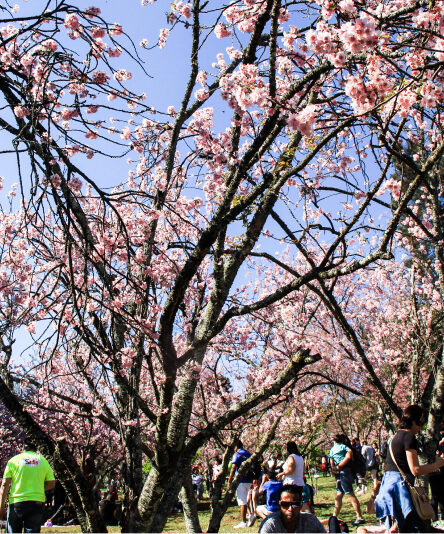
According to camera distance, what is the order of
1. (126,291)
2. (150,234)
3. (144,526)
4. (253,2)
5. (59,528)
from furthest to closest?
(59,528) → (126,291) → (150,234) → (253,2) → (144,526)

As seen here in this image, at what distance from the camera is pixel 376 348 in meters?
11.8

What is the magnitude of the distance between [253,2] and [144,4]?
1.40 metres

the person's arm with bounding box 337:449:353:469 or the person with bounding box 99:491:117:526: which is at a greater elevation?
the person's arm with bounding box 337:449:353:469

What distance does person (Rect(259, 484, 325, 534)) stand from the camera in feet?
12.2

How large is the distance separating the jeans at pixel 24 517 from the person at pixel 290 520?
9.63 feet

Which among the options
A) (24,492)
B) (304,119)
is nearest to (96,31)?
(304,119)

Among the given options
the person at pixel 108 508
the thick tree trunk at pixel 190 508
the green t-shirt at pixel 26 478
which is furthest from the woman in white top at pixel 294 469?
the person at pixel 108 508

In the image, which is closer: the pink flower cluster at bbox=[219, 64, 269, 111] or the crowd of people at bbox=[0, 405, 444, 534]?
the pink flower cluster at bbox=[219, 64, 269, 111]

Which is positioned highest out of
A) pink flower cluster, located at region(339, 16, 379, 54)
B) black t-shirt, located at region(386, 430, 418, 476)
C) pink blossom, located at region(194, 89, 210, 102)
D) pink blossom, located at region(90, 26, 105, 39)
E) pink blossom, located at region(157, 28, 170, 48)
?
pink blossom, located at region(157, 28, 170, 48)

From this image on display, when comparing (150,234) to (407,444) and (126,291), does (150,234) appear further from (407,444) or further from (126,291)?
(407,444)

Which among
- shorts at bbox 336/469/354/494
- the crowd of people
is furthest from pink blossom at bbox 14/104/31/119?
shorts at bbox 336/469/354/494

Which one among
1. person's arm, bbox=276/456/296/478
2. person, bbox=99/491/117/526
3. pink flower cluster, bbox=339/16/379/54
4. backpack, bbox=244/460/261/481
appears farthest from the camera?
person, bbox=99/491/117/526

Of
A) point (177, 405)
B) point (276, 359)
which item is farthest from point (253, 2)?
point (276, 359)

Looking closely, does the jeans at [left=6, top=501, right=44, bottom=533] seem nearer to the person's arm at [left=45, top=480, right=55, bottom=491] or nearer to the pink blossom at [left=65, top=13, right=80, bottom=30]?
the person's arm at [left=45, top=480, right=55, bottom=491]
